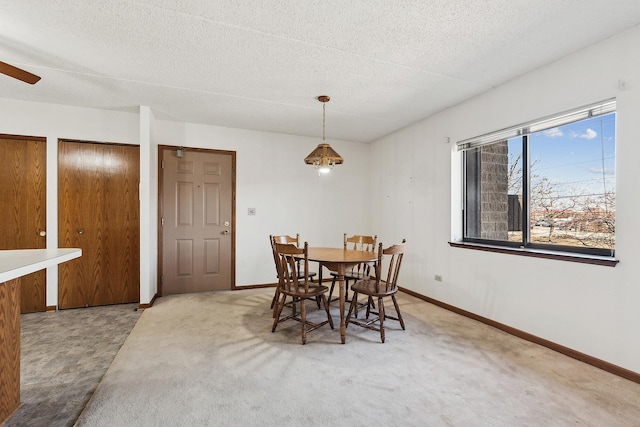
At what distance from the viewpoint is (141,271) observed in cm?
380

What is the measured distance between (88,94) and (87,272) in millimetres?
2178

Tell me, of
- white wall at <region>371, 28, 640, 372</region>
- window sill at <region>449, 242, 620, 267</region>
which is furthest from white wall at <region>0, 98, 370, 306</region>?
window sill at <region>449, 242, 620, 267</region>

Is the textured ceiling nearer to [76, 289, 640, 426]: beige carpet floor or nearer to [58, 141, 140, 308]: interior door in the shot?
[58, 141, 140, 308]: interior door

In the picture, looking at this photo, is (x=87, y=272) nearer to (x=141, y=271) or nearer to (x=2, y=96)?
(x=141, y=271)

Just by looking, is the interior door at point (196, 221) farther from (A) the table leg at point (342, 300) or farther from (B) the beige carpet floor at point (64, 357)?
(A) the table leg at point (342, 300)

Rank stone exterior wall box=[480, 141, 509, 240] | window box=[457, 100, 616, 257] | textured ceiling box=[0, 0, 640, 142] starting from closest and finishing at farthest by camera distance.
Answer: textured ceiling box=[0, 0, 640, 142]
window box=[457, 100, 616, 257]
stone exterior wall box=[480, 141, 509, 240]

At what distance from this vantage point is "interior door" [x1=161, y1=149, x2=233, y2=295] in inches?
174

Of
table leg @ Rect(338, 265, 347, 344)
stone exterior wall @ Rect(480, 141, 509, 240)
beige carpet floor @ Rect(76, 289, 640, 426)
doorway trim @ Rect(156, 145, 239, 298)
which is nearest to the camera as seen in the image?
beige carpet floor @ Rect(76, 289, 640, 426)

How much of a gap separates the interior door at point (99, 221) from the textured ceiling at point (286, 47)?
70 centimetres

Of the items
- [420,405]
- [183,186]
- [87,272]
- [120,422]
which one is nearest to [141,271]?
[87,272]

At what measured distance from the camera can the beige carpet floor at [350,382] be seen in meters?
1.78

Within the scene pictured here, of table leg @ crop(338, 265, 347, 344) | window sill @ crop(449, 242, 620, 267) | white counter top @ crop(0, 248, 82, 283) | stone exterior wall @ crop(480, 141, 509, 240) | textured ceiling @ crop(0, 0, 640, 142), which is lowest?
table leg @ crop(338, 265, 347, 344)

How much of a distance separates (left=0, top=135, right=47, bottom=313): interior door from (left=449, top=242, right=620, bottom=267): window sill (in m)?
5.13

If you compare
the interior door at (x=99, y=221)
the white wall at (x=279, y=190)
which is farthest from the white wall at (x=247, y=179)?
the interior door at (x=99, y=221)
